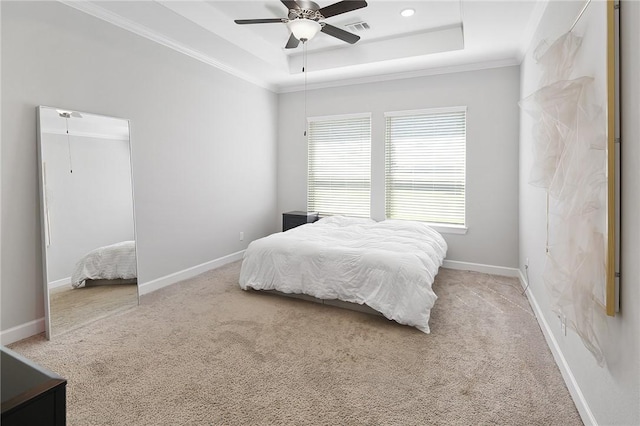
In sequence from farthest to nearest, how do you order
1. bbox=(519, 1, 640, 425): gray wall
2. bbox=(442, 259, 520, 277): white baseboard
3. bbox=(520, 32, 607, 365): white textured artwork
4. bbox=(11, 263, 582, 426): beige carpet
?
bbox=(442, 259, 520, 277): white baseboard → bbox=(11, 263, 582, 426): beige carpet → bbox=(520, 32, 607, 365): white textured artwork → bbox=(519, 1, 640, 425): gray wall

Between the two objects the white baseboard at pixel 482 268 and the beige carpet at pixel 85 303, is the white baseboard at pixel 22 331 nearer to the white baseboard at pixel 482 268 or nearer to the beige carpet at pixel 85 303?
the beige carpet at pixel 85 303

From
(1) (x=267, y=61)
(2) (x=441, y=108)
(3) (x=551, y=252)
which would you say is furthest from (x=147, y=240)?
(2) (x=441, y=108)

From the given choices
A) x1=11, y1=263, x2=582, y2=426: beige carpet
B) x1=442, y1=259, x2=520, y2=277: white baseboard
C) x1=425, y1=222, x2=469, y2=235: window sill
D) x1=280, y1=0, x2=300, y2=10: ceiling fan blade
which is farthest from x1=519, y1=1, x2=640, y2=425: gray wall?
x1=425, y1=222, x2=469, y2=235: window sill

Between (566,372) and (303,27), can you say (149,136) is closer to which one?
(303,27)

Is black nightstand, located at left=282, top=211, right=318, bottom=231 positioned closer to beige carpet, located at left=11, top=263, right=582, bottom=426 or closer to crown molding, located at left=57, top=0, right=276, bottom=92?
beige carpet, located at left=11, top=263, right=582, bottom=426

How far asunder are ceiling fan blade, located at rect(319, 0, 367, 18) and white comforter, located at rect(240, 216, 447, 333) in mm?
2059

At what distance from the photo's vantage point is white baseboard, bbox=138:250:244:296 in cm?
380

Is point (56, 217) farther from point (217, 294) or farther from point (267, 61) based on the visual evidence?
point (267, 61)

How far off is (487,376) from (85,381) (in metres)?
2.58

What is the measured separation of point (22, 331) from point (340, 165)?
434cm

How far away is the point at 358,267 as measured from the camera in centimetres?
321

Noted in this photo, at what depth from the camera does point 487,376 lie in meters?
2.23

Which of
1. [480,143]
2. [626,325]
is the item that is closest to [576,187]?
[626,325]

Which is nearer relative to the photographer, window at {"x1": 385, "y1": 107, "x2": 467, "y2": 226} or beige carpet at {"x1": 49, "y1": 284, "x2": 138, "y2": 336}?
beige carpet at {"x1": 49, "y1": 284, "x2": 138, "y2": 336}
